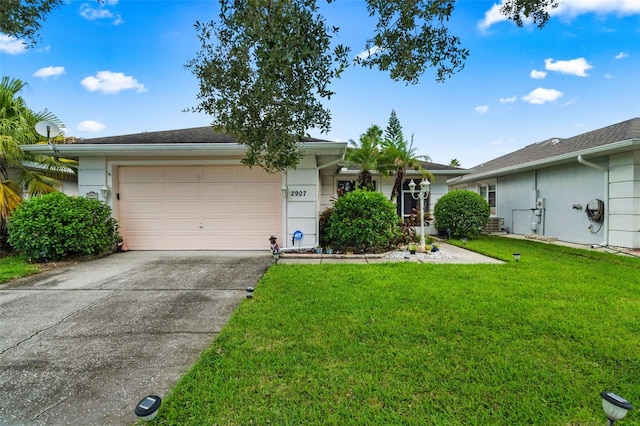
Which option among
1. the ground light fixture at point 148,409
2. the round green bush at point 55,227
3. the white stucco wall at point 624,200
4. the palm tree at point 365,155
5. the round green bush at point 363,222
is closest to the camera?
the ground light fixture at point 148,409

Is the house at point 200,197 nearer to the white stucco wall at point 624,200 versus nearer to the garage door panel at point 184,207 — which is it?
the garage door panel at point 184,207

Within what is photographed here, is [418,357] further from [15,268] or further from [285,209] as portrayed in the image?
[15,268]

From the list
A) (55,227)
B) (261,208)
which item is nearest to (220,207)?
(261,208)

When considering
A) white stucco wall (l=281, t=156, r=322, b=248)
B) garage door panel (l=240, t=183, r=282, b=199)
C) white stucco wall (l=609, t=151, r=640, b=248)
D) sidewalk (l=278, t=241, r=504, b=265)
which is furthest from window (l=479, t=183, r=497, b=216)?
garage door panel (l=240, t=183, r=282, b=199)

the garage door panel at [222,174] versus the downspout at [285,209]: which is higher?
the garage door panel at [222,174]

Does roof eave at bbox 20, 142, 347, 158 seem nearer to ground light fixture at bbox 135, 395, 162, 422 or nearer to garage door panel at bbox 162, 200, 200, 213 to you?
garage door panel at bbox 162, 200, 200, 213

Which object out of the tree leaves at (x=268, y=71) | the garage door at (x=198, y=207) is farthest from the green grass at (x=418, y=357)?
the garage door at (x=198, y=207)

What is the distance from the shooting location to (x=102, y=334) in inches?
129

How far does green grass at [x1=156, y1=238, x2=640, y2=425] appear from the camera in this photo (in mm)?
2039

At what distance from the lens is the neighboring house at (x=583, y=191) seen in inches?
324

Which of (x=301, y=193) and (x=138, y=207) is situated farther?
(x=138, y=207)

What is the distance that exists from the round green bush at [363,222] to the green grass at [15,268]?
6.37 m

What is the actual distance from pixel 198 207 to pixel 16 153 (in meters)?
4.43

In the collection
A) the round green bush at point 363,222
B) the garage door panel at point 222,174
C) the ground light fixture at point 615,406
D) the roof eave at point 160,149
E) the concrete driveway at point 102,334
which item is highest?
the roof eave at point 160,149
